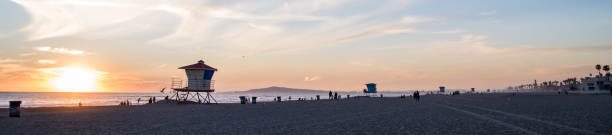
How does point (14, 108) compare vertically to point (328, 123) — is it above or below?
above

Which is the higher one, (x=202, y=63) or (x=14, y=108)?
(x=202, y=63)

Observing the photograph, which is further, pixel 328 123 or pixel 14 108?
pixel 14 108

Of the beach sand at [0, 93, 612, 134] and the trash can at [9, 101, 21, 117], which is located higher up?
the trash can at [9, 101, 21, 117]

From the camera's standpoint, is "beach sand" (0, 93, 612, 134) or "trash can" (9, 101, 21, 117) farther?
"trash can" (9, 101, 21, 117)

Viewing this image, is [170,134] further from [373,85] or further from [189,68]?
[373,85]

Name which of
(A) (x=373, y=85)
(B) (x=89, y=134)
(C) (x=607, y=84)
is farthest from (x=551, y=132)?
(C) (x=607, y=84)

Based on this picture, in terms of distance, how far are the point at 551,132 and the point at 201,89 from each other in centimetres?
3132

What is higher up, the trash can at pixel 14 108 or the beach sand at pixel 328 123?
the trash can at pixel 14 108

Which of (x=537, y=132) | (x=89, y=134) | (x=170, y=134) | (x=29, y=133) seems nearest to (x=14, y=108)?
(x=29, y=133)

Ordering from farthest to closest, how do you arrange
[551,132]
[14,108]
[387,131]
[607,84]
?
[607,84] → [14,108] → [387,131] → [551,132]

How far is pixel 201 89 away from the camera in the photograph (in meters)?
35.7

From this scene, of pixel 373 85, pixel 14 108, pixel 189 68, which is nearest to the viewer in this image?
pixel 14 108

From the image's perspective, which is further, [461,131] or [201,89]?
[201,89]

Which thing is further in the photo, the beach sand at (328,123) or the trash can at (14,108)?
the trash can at (14,108)
